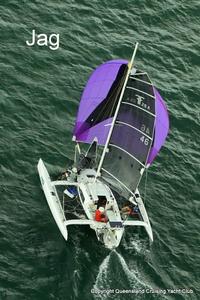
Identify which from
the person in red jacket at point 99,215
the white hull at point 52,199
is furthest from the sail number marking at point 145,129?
the white hull at point 52,199

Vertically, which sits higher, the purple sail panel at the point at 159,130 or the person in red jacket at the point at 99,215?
the purple sail panel at the point at 159,130

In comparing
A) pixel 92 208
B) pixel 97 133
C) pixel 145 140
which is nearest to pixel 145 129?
pixel 145 140

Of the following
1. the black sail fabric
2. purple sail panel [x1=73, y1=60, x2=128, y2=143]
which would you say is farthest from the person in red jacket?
purple sail panel [x1=73, y1=60, x2=128, y2=143]

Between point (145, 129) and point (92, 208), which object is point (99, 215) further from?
point (145, 129)

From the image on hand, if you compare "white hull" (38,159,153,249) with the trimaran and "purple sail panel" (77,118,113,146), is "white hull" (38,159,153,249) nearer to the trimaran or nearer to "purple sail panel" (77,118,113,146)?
the trimaran

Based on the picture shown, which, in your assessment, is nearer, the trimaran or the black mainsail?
the trimaran

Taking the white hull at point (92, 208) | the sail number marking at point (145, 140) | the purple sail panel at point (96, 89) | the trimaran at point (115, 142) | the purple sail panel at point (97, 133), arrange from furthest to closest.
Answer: the purple sail panel at point (97, 133)
the purple sail panel at point (96, 89)
the sail number marking at point (145, 140)
the trimaran at point (115, 142)
the white hull at point (92, 208)

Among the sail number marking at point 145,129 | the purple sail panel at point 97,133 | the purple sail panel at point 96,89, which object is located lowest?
the sail number marking at point 145,129

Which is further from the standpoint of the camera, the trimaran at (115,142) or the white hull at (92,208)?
the trimaran at (115,142)

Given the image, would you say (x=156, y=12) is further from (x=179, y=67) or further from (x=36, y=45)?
(x=36, y=45)

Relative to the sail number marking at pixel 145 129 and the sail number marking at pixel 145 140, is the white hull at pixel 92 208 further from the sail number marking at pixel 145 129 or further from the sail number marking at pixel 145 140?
the sail number marking at pixel 145 129
